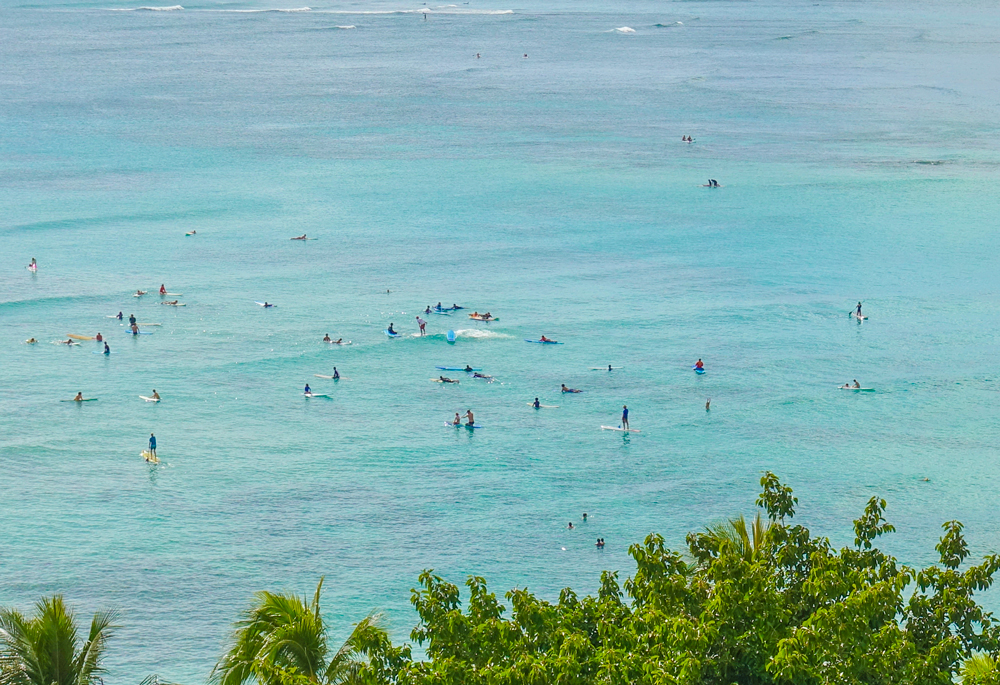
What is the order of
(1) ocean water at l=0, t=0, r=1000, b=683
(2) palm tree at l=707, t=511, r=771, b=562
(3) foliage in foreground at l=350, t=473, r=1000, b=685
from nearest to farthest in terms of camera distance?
(3) foliage in foreground at l=350, t=473, r=1000, b=685
(2) palm tree at l=707, t=511, r=771, b=562
(1) ocean water at l=0, t=0, r=1000, b=683

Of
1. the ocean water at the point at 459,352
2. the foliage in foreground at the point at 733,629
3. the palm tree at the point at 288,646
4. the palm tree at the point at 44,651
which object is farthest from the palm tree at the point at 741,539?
the ocean water at the point at 459,352

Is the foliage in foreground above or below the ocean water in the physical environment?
below

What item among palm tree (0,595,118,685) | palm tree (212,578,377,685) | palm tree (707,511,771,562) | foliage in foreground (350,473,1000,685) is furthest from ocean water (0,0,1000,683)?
foliage in foreground (350,473,1000,685)

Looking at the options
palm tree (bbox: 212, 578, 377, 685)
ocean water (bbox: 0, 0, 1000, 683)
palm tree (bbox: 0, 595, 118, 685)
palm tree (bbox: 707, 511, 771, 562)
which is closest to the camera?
palm tree (bbox: 0, 595, 118, 685)

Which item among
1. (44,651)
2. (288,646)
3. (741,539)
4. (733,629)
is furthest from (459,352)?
(733,629)

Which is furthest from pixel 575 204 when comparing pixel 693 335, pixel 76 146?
pixel 76 146

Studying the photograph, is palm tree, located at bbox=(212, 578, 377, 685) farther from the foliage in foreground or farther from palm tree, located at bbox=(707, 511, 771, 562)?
palm tree, located at bbox=(707, 511, 771, 562)

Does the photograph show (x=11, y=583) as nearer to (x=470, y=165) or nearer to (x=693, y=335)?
(x=693, y=335)
